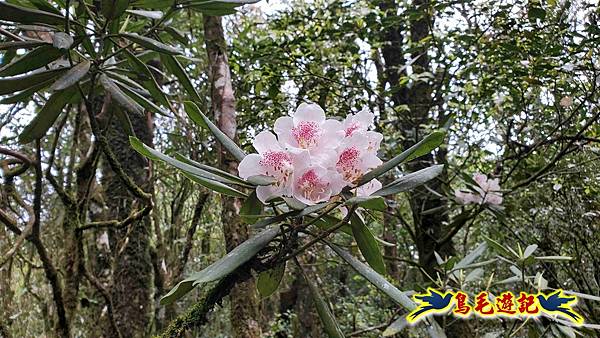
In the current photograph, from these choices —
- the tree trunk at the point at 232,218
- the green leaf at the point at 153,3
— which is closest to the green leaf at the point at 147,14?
the green leaf at the point at 153,3

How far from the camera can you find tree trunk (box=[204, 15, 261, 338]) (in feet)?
4.68

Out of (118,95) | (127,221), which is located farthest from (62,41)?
(127,221)

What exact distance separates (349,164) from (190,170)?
0.24 metres

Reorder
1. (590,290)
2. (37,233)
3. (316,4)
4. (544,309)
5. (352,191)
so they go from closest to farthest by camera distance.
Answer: (352,191)
(37,233)
(544,309)
(590,290)
(316,4)

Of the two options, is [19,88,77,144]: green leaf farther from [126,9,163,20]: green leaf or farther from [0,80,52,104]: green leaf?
[126,9,163,20]: green leaf

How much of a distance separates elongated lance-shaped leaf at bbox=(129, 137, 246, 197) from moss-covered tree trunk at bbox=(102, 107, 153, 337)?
1.42 metres

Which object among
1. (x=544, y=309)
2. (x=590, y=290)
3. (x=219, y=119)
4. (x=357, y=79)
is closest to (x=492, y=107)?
(x=357, y=79)

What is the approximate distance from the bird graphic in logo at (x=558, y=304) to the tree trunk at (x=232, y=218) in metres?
0.84

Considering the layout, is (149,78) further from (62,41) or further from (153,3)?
(62,41)

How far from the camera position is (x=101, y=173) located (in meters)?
2.69

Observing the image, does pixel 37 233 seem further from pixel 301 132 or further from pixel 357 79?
pixel 357 79

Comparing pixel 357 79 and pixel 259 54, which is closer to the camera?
pixel 259 54

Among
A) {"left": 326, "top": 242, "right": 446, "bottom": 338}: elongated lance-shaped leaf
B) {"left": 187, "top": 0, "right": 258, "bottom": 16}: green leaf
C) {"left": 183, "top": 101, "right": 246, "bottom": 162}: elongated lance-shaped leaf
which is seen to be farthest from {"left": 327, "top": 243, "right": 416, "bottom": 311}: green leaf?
{"left": 187, "top": 0, "right": 258, "bottom": 16}: green leaf

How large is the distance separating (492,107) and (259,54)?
130 centimetres
